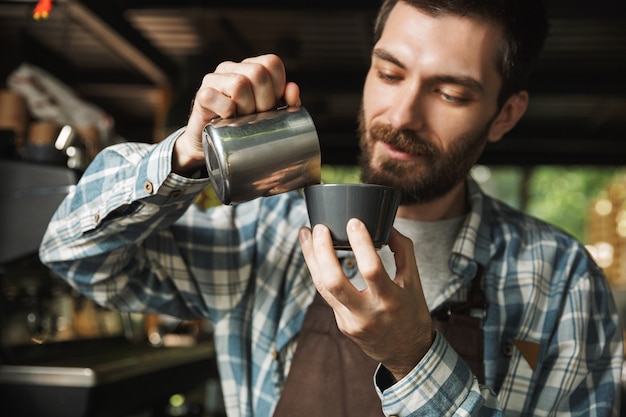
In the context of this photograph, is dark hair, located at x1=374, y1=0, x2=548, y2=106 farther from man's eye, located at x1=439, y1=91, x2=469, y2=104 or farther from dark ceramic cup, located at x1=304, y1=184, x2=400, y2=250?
dark ceramic cup, located at x1=304, y1=184, x2=400, y2=250

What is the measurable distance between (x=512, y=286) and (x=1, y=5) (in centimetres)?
263

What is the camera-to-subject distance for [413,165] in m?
1.57

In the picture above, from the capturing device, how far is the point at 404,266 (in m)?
1.13

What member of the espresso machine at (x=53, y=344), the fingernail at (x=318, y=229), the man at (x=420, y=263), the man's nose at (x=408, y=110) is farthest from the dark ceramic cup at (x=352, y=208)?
the espresso machine at (x=53, y=344)

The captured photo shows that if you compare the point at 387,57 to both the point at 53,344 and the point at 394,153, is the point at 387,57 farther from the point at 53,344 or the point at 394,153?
the point at 53,344

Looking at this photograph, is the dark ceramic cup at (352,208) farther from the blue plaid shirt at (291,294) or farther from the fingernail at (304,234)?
the blue plaid shirt at (291,294)

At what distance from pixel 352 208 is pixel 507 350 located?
0.69 m

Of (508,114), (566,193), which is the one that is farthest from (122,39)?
(566,193)

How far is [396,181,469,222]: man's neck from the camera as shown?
1.69m

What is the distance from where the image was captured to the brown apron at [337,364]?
1.47 m

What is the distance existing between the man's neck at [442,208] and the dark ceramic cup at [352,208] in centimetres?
54

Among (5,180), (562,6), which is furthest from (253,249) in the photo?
(562,6)

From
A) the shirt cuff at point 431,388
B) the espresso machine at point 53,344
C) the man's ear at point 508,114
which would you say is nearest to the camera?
the shirt cuff at point 431,388

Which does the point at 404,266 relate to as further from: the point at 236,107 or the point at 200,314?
the point at 200,314
